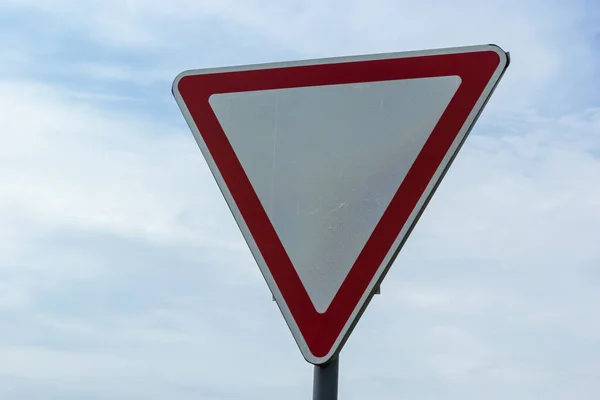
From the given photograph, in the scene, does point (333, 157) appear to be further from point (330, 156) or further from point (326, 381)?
point (326, 381)

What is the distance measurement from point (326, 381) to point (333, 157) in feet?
1.48

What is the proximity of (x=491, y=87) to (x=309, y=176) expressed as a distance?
1.37 feet

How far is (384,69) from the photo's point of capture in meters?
1.89

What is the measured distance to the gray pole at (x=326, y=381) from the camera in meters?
1.71

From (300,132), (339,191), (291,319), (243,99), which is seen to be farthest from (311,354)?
(243,99)

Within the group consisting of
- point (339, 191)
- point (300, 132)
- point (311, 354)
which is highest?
point (300, 132)

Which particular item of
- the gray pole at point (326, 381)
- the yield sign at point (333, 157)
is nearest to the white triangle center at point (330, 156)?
the yield sign at point (333, 157)

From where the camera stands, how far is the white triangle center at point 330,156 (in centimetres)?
175

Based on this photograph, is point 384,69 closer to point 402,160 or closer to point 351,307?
point 402,160

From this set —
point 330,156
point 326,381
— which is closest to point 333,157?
point 330,156

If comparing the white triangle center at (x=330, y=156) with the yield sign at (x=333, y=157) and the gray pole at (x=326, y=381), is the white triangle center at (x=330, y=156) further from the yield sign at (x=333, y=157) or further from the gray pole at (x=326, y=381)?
the gray pole at (x=326, y=381)

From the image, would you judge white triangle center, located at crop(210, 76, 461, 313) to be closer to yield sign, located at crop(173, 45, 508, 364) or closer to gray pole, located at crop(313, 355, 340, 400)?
yield sign, located at crop(173, 45, 508, 364)

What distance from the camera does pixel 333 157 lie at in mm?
1820

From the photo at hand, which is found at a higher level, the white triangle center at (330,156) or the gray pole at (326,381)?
the white triangle center at (330,156)
